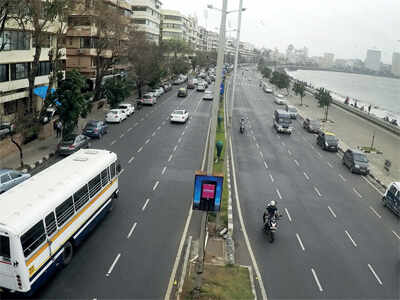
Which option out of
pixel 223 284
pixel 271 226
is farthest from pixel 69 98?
pixel 223 284

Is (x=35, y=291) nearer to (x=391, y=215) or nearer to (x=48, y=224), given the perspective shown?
(x=48, y=224)

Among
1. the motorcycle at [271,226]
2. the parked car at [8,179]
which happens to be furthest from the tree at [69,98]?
the motorcycle at [271,226]

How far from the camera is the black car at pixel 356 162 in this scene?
28.9 meters

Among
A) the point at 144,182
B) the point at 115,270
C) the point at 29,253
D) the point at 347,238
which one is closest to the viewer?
the point at 29,253

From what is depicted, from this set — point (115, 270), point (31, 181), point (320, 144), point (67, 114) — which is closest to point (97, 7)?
point (67, 114)

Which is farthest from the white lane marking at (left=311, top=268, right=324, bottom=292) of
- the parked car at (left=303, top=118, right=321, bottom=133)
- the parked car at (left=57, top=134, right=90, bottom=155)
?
the parked car at (left=303, top=118, right=321, bottom=133)

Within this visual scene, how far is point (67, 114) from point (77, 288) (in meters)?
19.8

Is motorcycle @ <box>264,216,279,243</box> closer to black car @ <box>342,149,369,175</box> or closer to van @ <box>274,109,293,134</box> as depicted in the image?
black car @ <box>342,149,369,175</box>

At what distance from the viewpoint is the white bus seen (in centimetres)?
1042

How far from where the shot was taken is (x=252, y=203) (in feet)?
68.0

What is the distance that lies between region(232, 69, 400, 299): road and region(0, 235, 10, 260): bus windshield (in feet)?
28.7

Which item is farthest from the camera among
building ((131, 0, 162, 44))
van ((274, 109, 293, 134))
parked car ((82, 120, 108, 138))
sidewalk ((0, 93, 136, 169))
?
building ((131, 0, 162, 44))

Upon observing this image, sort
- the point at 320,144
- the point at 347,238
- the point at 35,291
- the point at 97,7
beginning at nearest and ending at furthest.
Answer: the point at 35,291 < the point at 347,238 < the point at 320,144 < the point at 97,7

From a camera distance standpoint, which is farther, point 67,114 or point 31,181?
point 67,114
